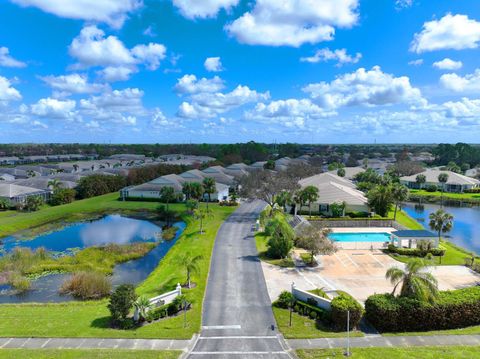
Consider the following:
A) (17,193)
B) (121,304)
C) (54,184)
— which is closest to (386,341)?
(121,304)

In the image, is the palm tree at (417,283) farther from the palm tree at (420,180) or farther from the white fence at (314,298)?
the palm tree at (420,180)

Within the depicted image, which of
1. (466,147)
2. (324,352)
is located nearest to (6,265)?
(324,352)

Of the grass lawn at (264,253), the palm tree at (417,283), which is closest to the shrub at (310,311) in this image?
the palm tree at (417,283)

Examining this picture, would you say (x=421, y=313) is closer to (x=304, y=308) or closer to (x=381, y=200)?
(x=304, y=308)

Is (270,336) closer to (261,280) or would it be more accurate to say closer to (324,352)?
(324,352)

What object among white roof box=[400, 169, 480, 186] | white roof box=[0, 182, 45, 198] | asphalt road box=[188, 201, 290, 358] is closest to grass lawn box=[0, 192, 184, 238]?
white roof box=[0, 182, 45, 198]

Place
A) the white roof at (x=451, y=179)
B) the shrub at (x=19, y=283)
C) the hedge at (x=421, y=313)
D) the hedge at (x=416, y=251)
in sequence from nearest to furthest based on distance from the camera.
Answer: the hedge at (x=421, y=313)
the shrub at (x=19, y=283)
the hedge at (x=416, y=251)
the white roof at (x=451, y=179)
